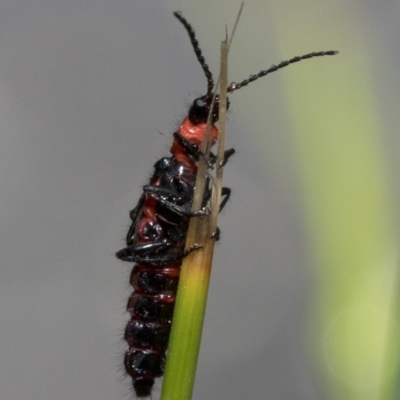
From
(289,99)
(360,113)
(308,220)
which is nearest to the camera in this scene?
(360,113)

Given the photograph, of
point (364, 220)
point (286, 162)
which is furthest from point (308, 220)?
point (364, 220)

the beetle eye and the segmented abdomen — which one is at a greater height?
the beetle eye

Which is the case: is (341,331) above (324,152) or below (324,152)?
below

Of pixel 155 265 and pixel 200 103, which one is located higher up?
pixel 200 103

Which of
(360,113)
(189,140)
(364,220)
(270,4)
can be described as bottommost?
(364,220)

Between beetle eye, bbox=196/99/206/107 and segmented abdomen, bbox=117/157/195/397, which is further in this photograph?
beetle eye, bbox=196/99/206/107

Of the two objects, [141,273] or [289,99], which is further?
[289,99]

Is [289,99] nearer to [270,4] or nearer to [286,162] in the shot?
[286,162]

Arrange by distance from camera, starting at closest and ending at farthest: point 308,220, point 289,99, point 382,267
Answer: point 382,267, point 308,220, point 289,99

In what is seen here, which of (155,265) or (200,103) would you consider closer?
(155,265)

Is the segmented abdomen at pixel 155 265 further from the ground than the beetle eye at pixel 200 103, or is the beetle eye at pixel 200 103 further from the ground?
the beetle eye at pixel 200 103

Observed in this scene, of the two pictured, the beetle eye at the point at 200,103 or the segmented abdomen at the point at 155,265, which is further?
the beetle eye at the point at 200,103
